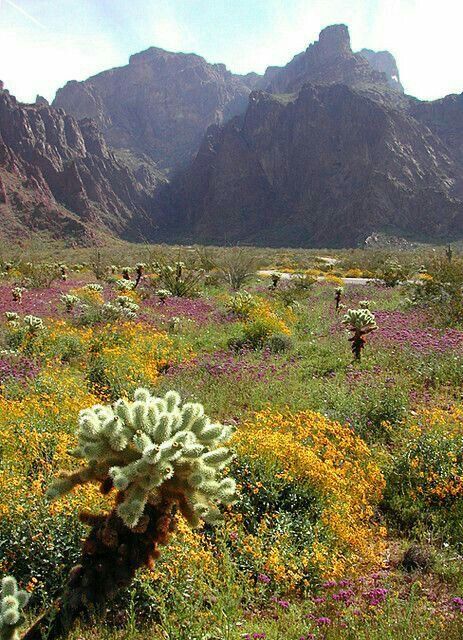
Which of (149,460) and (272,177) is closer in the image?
(149,460)

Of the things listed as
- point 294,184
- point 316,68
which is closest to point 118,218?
point 294,184

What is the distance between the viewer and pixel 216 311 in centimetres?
1534

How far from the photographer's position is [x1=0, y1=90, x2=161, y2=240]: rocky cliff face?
9854cm

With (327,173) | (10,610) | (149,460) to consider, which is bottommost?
(10,610)

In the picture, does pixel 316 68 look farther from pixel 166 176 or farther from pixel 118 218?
pixel 118 218

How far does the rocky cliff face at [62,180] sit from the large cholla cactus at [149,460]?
322 feet

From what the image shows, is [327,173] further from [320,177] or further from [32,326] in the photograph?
[32,326]

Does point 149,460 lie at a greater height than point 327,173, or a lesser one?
lesser

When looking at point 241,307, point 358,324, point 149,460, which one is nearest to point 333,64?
point 241,307

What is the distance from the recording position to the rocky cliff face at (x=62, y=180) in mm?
98544

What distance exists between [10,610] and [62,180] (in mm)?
127988

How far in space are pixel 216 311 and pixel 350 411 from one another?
28.5 feet

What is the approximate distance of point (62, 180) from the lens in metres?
118

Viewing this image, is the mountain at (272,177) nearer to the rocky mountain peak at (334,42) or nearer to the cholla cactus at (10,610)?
the rocky mountain peak at (334,42)
